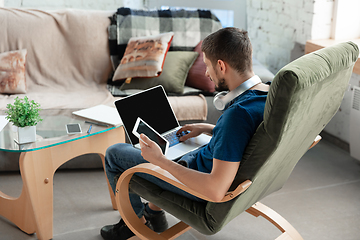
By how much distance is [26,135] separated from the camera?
171cm

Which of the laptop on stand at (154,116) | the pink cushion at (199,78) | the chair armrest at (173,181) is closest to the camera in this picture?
the chair armrest at (173,181)

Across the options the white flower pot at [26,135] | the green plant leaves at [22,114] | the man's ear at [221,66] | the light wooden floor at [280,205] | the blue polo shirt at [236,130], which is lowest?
the light wooden floor at [280,205]

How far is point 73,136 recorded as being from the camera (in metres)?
1.80

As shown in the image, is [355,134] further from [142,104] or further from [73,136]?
[73,136]

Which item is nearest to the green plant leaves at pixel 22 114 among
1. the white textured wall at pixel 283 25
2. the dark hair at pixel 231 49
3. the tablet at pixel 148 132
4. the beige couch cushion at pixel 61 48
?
the tablet at pixel 148 132

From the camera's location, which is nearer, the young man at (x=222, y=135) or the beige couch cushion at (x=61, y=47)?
the young man at (x=222, y=135)

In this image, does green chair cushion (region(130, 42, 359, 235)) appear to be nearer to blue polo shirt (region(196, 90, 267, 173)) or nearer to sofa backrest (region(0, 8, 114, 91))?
blue polo shirt (region(196, 90, 267, 173))

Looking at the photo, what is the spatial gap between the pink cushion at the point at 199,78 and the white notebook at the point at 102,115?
971 mm

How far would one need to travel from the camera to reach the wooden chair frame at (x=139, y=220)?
1.31 metres

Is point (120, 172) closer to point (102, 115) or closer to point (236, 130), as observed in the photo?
point (102, 115)

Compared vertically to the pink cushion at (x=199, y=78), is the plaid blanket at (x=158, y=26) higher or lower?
higher

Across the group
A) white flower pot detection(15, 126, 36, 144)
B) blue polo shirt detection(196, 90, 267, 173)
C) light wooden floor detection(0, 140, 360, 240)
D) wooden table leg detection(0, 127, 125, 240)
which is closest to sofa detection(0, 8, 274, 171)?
light wooden floor detection(0, 140, 360, 240)

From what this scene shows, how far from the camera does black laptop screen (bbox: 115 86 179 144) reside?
179cm

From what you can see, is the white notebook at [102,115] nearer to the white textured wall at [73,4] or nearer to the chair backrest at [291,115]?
the chair backrest at [291,115]
